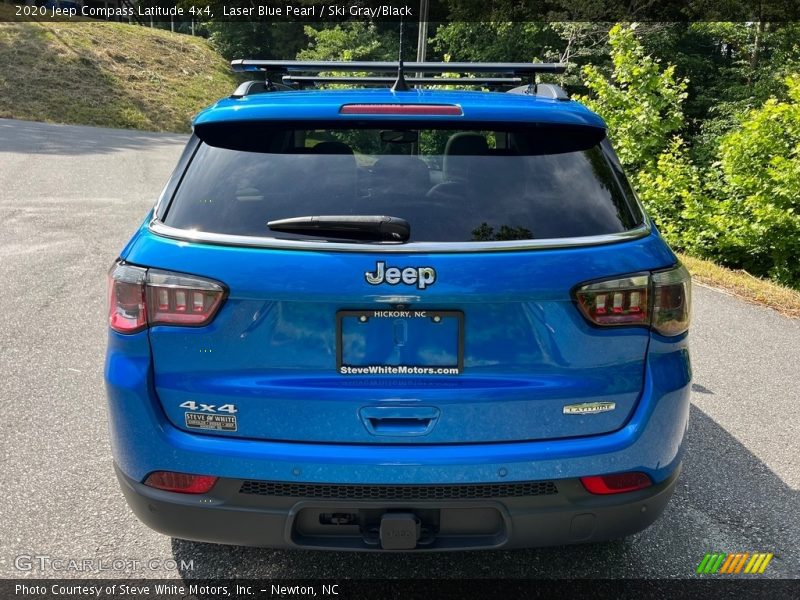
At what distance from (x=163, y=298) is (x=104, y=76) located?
30.4 metres

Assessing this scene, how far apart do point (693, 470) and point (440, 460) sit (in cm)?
208

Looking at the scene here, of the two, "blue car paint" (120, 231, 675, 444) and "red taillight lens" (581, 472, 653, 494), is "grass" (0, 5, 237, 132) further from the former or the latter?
"red taillight lens" (581, 472, 653, 494)

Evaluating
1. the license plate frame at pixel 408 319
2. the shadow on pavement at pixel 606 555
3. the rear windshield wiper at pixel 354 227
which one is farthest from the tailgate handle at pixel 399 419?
the shadow on pavement at pixel 606 555

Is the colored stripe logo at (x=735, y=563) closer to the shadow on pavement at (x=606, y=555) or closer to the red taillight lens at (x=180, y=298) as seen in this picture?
the shadow on pavement at (x=606, y=555)

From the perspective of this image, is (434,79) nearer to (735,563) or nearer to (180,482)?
(180,482)

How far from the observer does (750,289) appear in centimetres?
711

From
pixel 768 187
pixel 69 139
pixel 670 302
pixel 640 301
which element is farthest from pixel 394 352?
pixel 69 139

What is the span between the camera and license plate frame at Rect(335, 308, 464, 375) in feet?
6.53

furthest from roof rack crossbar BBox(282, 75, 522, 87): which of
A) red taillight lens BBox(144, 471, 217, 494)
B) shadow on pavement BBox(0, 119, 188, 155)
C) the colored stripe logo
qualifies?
shadow on pavement BBox(0, 119, 188, 155)

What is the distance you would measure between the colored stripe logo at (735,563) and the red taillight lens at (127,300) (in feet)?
7.84

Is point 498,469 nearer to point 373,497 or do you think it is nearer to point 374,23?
point 373,497

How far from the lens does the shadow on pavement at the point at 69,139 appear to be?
15.6 m

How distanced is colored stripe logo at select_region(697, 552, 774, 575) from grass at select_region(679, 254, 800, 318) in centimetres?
430

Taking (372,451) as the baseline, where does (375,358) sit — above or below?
above
